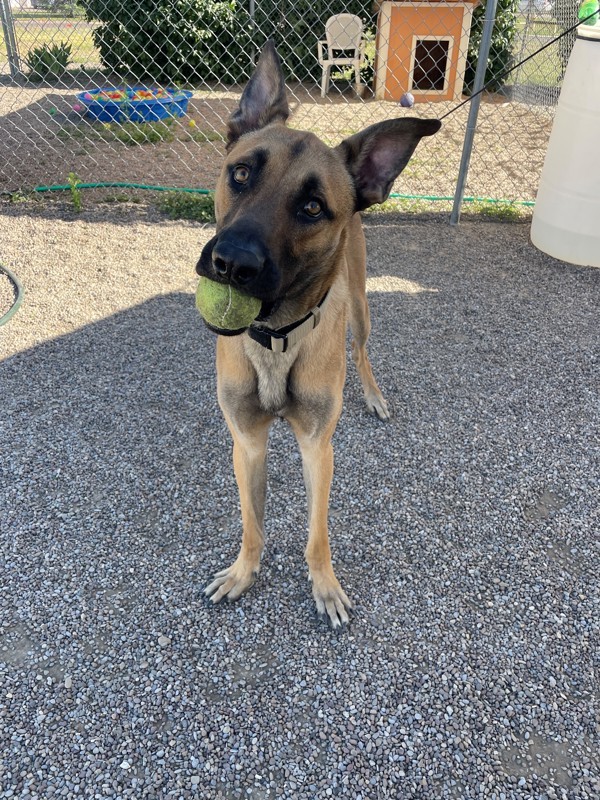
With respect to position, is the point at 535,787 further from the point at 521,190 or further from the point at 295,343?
the point at 521,190

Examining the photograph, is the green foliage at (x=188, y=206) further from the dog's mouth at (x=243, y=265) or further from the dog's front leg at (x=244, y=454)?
the dog's mouth at (x=243, y=265)

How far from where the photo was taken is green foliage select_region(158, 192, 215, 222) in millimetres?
6230

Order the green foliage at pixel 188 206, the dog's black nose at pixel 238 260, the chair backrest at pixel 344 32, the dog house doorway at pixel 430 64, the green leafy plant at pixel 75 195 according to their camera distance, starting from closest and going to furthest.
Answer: the dog's black nose at pixel 238 260 < the green leafy plant at pixel 75 195 < the green foliage at pixel 188 206 < the dog house doorway at pixel 430 64 < the chair backrest at pixel 344 32

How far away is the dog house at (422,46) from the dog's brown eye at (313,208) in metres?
9.38

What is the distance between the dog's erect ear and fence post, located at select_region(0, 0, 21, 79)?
1011cm

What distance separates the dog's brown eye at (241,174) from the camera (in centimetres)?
196

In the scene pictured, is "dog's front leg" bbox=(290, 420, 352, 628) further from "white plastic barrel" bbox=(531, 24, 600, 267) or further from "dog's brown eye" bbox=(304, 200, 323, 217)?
"white plastic barrel" bbox=(531, 24, 600, 267)

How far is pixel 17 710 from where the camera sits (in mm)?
2029

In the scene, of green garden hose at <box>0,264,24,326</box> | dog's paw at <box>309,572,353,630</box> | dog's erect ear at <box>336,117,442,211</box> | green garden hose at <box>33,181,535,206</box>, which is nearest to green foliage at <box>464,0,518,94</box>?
green garden hose at <box>33,181,535,206</box>

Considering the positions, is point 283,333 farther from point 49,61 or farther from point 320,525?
point 49,61

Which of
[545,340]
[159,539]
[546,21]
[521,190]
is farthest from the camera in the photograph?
[546,21]

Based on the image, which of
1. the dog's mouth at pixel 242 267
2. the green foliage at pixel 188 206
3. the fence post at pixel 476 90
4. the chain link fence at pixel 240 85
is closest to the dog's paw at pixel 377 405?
the dog's mouth at pixel 242 267

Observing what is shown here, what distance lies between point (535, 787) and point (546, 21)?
926 centimetres

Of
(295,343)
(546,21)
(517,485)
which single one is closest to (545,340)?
(517,485)
